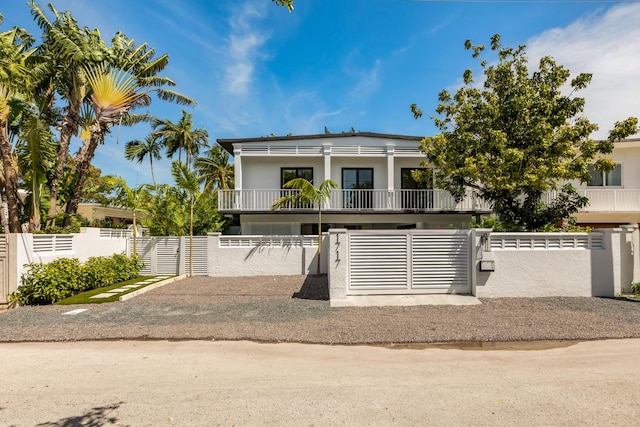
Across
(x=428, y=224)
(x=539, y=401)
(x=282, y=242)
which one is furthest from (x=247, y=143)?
(x=539, y=401)

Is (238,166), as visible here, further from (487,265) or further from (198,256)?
(487,265)

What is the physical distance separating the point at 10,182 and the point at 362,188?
13.4 meters

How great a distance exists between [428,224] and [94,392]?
14.9 metres

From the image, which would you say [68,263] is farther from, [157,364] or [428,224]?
[428,224]

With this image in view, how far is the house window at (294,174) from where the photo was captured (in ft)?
54.4

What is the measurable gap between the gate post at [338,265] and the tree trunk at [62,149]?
31.4ft

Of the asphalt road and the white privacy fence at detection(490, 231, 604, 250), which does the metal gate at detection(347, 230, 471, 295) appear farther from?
the asphalt road

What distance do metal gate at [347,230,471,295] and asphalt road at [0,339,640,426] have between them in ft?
10.2

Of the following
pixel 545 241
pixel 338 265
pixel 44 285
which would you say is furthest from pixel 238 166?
pixel 545 241

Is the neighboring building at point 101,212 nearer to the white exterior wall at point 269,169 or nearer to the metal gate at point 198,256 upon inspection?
the white exterior wall at point 269,169

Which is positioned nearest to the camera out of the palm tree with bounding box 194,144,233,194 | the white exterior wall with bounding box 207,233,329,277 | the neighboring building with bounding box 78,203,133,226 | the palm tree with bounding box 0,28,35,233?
the palm tree with bounding box 0,28,35,233

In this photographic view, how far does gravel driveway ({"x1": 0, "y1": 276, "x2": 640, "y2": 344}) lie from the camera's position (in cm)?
555

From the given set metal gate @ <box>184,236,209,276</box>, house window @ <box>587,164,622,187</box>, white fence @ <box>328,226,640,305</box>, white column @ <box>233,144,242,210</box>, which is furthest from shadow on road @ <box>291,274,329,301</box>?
house window @ <box>587,164,622,187</box>

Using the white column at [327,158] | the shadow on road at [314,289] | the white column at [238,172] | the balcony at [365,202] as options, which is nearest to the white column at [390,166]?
the balcony at [365,202]
